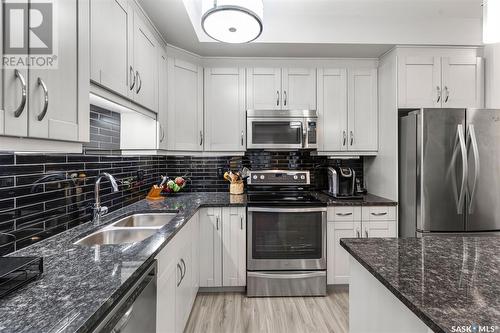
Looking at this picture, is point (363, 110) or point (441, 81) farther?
point (363, 110)

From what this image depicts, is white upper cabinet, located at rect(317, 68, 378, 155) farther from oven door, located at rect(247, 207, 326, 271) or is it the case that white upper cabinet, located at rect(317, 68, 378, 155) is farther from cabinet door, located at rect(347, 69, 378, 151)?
oven door, located at rect(247, 207, 326, 271)

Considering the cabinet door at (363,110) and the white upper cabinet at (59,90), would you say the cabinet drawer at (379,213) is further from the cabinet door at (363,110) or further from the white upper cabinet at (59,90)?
the white upper cabinet at (59,90)

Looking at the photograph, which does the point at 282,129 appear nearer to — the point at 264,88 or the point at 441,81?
the point at 264,88

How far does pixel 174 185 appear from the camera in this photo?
9.31ft

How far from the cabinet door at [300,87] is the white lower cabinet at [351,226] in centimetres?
118

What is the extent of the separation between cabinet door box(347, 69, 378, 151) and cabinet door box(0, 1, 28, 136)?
2793mm

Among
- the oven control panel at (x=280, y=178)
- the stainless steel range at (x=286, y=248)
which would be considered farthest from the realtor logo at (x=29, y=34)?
the oven control panel at (x=280, y=178)

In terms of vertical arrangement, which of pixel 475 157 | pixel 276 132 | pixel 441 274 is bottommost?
pixel 441 274

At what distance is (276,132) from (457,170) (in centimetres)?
167

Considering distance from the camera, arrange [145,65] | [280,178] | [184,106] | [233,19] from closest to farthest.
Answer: [233,19] < [145,65] < [184,106] < [280,178]

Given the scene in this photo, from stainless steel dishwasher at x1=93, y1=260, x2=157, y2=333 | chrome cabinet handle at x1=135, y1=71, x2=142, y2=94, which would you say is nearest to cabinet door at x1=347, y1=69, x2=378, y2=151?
chrome cabinet handle at x1=135, y1=71, x2=142, y2=94

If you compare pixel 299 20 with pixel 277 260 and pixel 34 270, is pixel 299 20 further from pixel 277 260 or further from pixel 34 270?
pixel 34 270

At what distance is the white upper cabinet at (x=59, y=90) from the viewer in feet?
2.54

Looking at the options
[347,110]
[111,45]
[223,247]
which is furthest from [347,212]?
[111,45]
